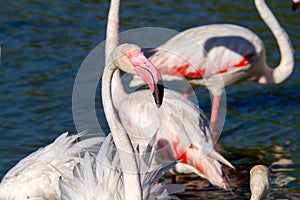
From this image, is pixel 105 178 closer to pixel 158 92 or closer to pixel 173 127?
pixel 158 92

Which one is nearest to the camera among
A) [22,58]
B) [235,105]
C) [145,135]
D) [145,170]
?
[145,170]

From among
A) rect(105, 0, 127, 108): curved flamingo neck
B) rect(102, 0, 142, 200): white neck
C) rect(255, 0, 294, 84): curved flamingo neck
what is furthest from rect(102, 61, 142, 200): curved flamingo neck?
rect(255, 0, 294, 84): curved flamingo neck

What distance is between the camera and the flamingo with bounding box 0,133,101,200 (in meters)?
6.12

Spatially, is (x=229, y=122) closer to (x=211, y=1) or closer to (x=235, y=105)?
(x=235, y=105)

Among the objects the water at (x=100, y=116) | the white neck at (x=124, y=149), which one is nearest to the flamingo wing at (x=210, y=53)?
the water at (x=100, y=116)

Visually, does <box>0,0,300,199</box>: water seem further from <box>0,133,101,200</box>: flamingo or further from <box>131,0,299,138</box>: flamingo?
<box>0,133,101,200</box>: flamingo

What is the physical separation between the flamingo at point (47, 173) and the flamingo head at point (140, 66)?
965mm

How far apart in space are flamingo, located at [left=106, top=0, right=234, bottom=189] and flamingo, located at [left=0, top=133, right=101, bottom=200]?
113 cm

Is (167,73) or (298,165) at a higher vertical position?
(167,73)

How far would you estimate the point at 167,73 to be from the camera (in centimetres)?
888

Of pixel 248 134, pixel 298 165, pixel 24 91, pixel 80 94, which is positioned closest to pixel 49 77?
pixel 24 91

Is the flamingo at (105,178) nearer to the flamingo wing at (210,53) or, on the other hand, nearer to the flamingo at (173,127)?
the flamingo at (173,127)

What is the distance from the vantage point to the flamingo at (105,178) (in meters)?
5.65

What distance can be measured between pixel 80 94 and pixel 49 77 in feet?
4.00
